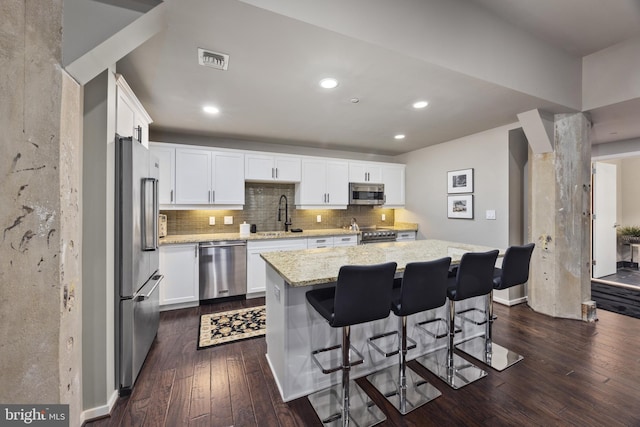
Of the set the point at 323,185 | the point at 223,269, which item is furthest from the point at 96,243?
the point at 323,185

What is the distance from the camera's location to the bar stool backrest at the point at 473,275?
196 centimetres

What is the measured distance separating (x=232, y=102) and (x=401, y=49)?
6.03 ft

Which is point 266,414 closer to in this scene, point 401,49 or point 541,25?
point 401,49

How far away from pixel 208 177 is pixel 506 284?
12.5 feet

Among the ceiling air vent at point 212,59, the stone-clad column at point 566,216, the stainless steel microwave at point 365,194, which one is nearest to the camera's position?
the ceiling air vent at point 212,59

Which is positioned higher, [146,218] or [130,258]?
[146,218]

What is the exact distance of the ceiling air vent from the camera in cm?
194

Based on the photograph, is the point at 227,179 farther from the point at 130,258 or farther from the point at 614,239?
the point at 614,239

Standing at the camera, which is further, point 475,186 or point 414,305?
point 475,186

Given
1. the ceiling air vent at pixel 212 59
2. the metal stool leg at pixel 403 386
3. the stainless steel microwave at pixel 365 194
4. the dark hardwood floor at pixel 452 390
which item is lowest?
the dark hardwood floor at pixel 452 390

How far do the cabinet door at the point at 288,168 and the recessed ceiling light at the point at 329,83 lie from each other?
200cm

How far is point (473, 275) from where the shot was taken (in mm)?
1997

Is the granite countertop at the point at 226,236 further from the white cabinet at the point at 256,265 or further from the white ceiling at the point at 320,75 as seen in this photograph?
the white ceiling at the point at 320,75

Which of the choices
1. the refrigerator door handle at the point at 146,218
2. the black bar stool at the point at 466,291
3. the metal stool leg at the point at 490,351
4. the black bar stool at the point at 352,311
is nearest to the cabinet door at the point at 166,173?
the refrigerator door handle at the point at 146,218
